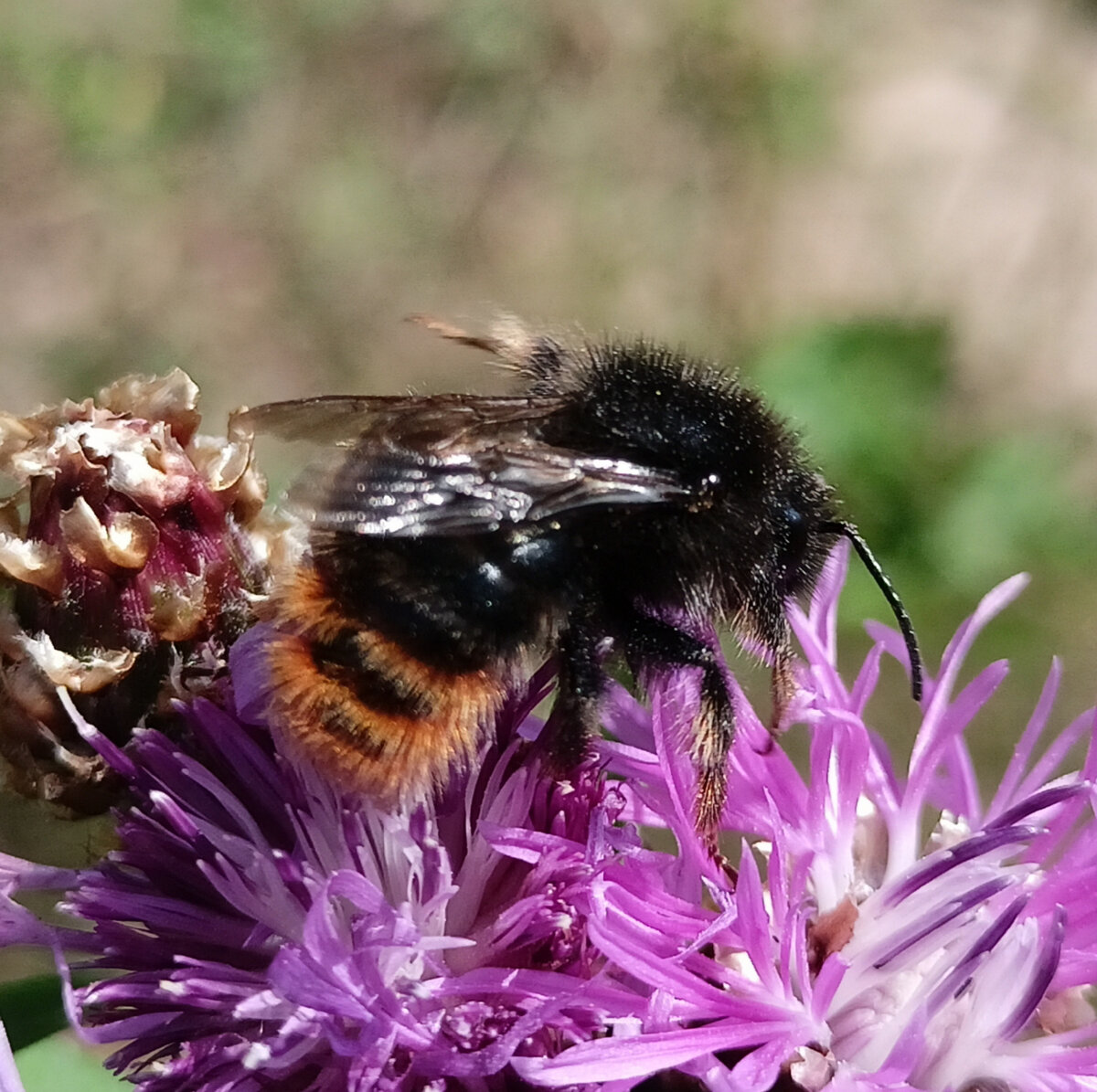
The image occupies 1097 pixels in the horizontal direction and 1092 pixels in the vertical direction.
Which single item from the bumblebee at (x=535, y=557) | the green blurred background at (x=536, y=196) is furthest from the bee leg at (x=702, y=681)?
the green blurred background at (x=536, y=196)

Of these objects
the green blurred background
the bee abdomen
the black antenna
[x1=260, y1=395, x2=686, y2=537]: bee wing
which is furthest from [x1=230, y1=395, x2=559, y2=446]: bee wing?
the green blurred background

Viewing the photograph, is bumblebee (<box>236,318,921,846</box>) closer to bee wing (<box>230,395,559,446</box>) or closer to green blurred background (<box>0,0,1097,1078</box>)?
bee wing (<box>230,395,559,446</box>)

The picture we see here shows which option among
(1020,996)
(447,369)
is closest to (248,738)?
(1020,996)

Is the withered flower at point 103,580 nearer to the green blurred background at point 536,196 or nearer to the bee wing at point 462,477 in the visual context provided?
the bee wing at point 462,477

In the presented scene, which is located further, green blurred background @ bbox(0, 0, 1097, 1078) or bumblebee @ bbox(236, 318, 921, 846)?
green blurred background @ bbox(0, 0, 1097, 1078)

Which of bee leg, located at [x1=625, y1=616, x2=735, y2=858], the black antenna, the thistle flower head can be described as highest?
the black antenna

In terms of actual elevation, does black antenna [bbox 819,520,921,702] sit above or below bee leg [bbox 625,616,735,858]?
above
